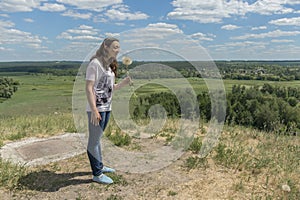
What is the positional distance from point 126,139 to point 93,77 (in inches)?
106

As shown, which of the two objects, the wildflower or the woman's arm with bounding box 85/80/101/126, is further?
the wildflower

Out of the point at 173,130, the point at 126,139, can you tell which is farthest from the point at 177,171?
Result: the point at 173,130

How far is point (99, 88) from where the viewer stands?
11.8 feet

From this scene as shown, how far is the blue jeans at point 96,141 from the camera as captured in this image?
3.75 meters

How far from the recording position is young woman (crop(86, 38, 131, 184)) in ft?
11.3

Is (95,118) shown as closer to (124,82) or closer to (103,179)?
(124,82)

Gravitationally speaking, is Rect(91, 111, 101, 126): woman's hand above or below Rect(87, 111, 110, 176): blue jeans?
above

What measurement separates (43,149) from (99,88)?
253cm

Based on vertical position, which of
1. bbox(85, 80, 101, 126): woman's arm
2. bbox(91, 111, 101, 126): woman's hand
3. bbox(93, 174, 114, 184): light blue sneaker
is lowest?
bbox(93, 174, 114, 184): light blue sneaker

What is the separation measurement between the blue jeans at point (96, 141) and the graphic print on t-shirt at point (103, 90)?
177mm

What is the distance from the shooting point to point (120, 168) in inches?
182

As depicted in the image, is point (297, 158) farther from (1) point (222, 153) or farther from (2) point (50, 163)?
(2) point (50, 163)

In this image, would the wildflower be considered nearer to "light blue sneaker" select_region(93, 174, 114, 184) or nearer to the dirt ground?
the dirt ground

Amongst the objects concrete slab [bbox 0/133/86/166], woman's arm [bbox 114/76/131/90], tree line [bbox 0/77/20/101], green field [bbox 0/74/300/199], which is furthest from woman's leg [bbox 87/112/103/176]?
tree line [bbox 0/77/20/101]
